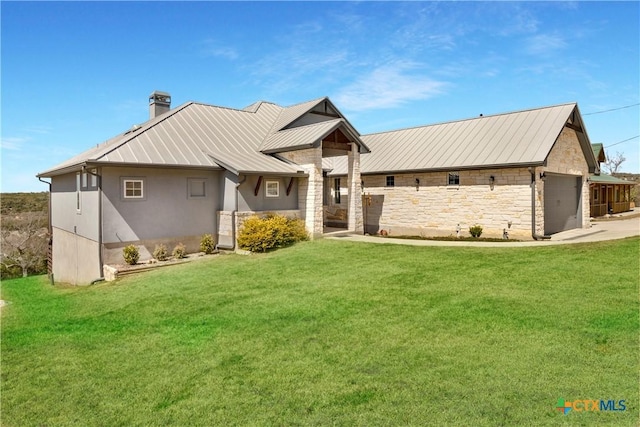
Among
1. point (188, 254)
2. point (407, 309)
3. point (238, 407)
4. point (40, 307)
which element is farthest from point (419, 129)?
point (238, 407)

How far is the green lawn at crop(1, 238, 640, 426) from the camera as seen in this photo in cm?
504

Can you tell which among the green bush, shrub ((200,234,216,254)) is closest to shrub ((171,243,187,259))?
shrub ((200,234,216,254))

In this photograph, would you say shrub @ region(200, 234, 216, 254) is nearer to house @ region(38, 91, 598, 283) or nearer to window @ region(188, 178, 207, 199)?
house @ region(38, 91, 598, 283)

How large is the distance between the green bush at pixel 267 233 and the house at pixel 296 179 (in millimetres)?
674

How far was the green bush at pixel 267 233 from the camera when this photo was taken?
16.7 m

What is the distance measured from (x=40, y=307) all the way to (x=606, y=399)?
1357 centimetres

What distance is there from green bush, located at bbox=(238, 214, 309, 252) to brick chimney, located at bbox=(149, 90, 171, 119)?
11640 mm

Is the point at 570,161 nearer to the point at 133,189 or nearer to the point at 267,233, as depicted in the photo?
the point at 267,233

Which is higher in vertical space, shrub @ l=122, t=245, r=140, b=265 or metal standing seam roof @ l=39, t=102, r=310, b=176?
metal standing seam roof @ l=39, t=102, r=310, b=176

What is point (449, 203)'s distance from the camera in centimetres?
2111

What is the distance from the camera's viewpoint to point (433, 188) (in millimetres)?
21703

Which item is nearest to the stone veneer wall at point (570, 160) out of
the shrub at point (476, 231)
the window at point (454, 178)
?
the shrub at point (476, 231)

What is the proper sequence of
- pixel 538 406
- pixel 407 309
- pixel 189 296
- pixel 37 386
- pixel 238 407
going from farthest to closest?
pixel 189 296 < pixel 407 309 < pixel 37 386 < pixel 238 407 < pixel 538 406

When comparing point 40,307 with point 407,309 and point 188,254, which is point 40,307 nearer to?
point 188,254
